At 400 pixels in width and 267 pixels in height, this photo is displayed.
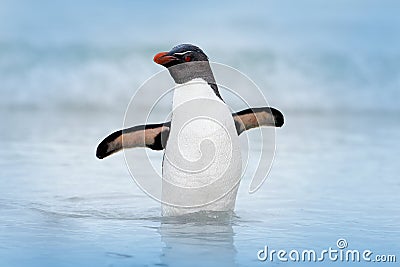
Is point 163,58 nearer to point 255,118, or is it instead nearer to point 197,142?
point 197,142

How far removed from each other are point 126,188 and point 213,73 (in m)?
1.73

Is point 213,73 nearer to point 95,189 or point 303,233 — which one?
point 303,233

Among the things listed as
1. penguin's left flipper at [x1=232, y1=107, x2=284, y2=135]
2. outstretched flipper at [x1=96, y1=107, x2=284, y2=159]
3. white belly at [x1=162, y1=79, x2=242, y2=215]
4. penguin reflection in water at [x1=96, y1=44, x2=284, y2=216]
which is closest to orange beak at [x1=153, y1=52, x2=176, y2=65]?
penguin reflection in water at [x1=96, y1=44, x2=284, y2=216]

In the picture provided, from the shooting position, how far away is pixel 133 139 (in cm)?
421

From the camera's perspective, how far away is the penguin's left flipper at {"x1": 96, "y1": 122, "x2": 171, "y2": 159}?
4.18 meters

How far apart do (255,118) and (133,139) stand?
71cm

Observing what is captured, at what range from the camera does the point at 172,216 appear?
4121 mm

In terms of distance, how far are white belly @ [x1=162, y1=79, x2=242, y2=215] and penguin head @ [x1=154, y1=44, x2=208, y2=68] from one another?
13 cm

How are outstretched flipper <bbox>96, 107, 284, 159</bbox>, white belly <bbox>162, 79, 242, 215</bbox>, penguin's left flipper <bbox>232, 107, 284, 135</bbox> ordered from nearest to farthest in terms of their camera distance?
1. white belly <bbox>162, 79, 242, 215</bbox>
2. outstretched flipper <bbox>96, 107, 284, 159</bbox>
3. penguin's left flipper <bbox>232, 107, 284, 135</bbox>

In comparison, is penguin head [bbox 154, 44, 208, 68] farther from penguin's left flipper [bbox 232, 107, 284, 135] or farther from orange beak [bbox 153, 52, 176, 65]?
penguin's left flipper [bbox 232, 107, 284, 135]

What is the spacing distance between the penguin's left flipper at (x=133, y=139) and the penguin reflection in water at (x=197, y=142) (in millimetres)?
61

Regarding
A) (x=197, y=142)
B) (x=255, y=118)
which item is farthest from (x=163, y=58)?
(x=255, y=118)

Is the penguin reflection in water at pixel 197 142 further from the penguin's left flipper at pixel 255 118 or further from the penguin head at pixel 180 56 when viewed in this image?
the penguin's left flipper at pixel 255 118

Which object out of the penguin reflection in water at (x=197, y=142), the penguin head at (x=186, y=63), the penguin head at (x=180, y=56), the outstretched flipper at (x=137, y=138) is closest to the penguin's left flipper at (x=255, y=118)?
the outstretched flipper at (x=137, y=138)
